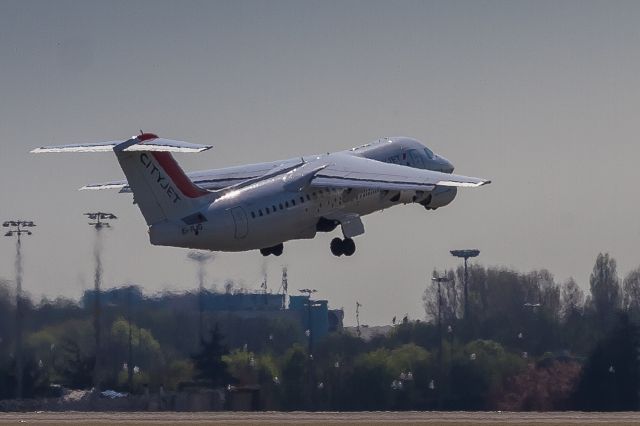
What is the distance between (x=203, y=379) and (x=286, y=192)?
68.8 ft

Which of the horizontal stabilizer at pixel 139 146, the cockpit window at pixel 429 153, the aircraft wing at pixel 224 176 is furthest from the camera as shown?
the cockpit window at pixel 429 153

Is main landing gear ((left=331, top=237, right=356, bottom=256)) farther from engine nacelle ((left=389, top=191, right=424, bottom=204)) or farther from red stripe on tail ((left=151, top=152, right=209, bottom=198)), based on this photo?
red stripe on tail ((left=151, top=152, right=209, bottom=198))

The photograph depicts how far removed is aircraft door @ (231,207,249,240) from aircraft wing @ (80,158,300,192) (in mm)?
6665

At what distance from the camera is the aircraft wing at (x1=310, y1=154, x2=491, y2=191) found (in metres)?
92.8

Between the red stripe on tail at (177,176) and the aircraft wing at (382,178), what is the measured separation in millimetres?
5878

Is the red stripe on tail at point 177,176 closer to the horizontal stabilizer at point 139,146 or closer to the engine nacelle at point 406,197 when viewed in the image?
the horizontal stabilizer at point 139,146

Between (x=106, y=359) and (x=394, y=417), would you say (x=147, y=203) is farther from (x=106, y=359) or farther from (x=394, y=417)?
(x=106, y=359)

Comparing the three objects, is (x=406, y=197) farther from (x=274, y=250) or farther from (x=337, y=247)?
(x=274, y=250)

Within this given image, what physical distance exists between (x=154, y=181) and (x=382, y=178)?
9.74m

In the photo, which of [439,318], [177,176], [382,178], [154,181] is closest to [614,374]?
[439,318]

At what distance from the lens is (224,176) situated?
97.4 m

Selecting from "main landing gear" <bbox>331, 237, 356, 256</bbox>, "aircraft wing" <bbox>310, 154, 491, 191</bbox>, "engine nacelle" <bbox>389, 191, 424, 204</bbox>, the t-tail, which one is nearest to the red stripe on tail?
the t-tail

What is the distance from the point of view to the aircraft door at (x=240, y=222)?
292 ft

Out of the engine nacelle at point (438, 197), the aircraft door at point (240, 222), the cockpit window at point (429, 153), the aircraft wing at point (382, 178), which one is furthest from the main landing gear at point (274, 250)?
the cockpit window at point (429, 153)
